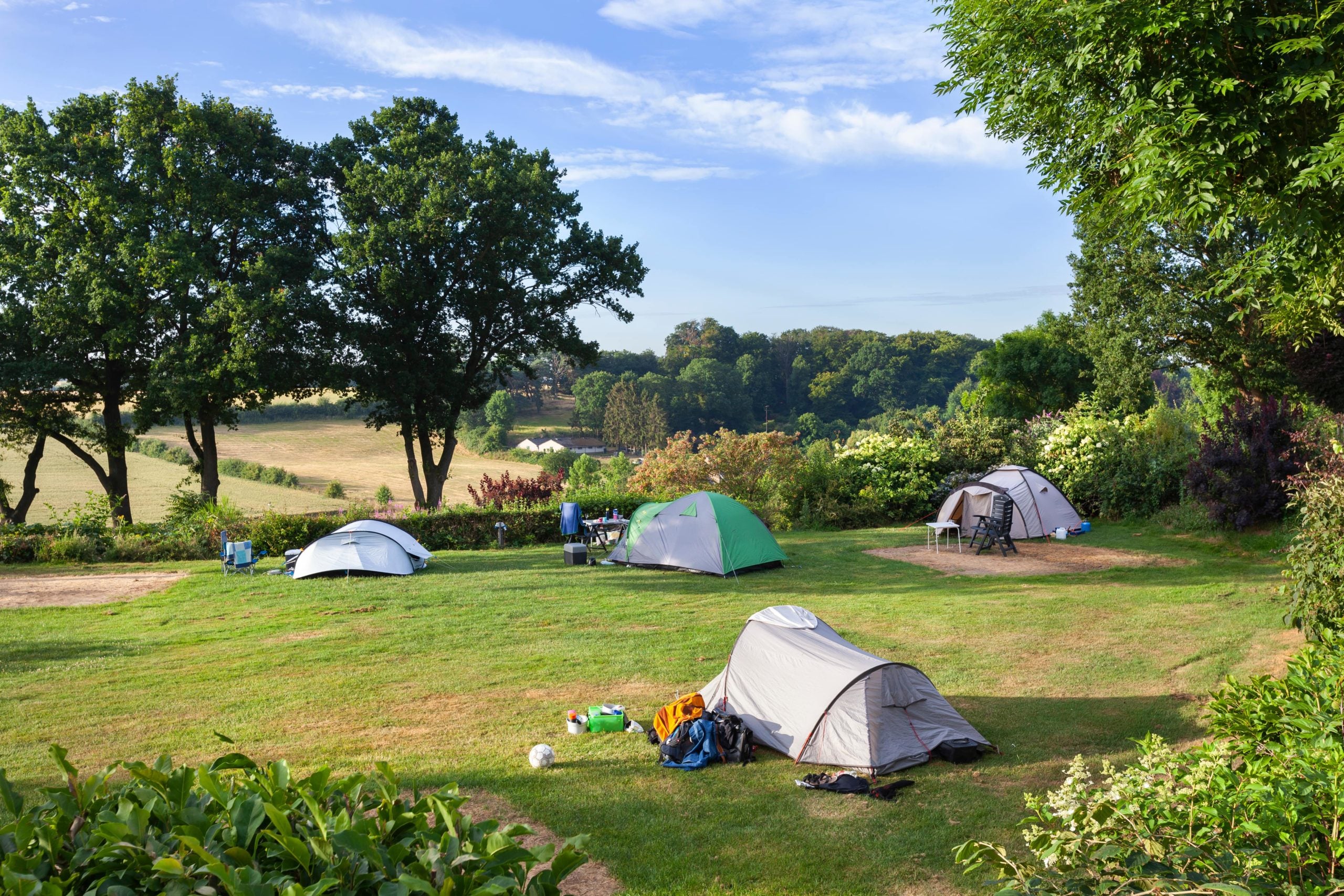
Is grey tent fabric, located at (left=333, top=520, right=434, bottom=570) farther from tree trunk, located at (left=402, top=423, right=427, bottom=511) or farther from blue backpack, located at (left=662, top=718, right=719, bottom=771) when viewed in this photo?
blue backpack, located at (left=662, top=718, right=719, bottom=771)

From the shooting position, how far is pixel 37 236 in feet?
73.0

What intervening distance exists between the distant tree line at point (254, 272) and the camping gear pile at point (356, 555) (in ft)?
27.9

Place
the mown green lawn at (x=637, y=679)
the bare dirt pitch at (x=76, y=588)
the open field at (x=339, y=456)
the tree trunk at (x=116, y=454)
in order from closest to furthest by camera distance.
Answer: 1. the mown green lawn at (x=637, y=679)
2. the bare dirt pitch at (x=76, y=588)
3. the tree trunk at (x=116, y=454)
4. the open field at (x=339, y=456)

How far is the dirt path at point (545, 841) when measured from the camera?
4844mm

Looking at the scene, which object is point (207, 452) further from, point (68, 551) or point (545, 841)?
point (545, 841)

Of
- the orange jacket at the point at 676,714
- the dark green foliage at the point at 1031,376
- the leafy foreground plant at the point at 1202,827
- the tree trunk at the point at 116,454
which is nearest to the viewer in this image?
the leafy foreground plant at the point at 1202,827

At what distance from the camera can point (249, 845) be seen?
2.03 meters

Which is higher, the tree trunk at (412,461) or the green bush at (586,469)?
the tree trunk at (412,461)

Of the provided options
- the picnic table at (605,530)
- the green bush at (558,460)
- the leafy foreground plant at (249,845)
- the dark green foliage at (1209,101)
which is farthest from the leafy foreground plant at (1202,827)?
the green bush at (558,460)

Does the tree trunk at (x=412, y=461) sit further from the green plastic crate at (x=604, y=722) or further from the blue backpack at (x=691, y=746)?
the blue backpack at (x=691, y=746)

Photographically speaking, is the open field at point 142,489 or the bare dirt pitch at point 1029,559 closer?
the bare dirt pitch at point 1029,559

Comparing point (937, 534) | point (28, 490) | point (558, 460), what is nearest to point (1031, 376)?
point (937, 534)

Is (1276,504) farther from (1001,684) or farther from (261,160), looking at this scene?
(261,160)

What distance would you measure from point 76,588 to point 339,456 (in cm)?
3375
